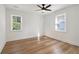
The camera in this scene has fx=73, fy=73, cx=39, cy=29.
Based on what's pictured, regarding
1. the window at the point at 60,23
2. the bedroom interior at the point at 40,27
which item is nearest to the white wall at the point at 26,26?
the bedroom interior at the point at 40,27

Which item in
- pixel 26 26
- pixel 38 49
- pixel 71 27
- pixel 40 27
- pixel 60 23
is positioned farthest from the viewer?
pixel 40 27

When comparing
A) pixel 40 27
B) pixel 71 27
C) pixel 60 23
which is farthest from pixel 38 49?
pixel 40 27

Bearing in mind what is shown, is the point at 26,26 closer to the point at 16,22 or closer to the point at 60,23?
the point at 16,22

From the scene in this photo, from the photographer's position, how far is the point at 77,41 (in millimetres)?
3088

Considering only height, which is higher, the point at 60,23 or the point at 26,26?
the point at 60,23

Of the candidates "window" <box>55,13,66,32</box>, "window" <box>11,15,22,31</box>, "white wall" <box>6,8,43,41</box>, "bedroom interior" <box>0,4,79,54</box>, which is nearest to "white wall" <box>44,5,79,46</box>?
"bedroom interior" <box>0,4,79,54</box>

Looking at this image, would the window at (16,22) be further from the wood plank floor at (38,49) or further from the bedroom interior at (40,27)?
the wood plank floor at (38,49)

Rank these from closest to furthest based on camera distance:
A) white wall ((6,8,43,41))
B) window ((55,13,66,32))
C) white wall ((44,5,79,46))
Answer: white wall ((44,5,79,46)) < white wall ((6,8,43,41)) < window ((55,13,66,32))

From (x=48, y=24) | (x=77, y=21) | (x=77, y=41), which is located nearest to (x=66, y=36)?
(x=77, y=41)

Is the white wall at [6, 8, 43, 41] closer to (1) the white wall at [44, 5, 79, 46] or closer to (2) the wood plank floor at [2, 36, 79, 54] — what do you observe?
(2) the wood plank floor at [2, 36, 79, 54]

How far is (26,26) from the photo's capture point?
4555 millimetres

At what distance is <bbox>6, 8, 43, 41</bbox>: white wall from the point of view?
3.69 m

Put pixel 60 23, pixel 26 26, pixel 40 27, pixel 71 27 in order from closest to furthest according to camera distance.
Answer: pixel 71 27 < pixel 60 23 < pixel 26 26 < pixel 40 27
